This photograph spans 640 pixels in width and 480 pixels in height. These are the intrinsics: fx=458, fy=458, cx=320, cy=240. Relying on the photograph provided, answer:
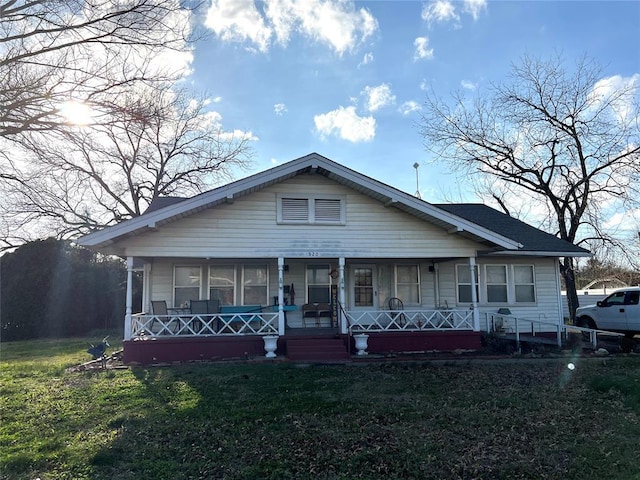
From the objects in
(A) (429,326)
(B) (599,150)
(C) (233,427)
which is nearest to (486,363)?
(A) (429,326)

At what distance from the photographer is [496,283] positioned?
15.5 meters

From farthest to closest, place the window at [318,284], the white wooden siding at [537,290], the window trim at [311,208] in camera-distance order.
→ the white wooden siding at [537,290]
the window at [318,284]
the window trim at [311,208]

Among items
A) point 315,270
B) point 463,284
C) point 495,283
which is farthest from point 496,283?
point 315,270

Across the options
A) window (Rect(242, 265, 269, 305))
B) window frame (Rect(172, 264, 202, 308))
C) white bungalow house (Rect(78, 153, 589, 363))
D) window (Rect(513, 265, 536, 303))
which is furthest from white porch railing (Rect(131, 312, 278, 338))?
window (Rect(513, 265, 536, 303))

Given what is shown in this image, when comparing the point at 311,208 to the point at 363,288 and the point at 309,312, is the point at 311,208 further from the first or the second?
the point at 363,288

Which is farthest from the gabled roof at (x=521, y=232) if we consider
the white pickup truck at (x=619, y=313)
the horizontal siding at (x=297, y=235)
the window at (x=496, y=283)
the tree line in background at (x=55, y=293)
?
the tree line in background at (x=55, y=293)

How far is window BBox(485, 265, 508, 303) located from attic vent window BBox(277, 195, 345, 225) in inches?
236

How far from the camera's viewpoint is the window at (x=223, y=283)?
548 inches

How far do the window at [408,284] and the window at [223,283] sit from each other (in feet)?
17.5

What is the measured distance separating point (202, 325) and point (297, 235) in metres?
3.63

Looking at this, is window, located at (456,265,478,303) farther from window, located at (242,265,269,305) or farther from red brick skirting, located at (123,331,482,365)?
window, located at (242,265,269,305)

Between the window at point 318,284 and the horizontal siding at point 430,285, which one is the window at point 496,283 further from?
the window at point 318,284

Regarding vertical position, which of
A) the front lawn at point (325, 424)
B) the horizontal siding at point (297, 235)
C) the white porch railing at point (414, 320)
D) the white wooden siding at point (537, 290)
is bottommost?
the front lawn at point (325, 424)

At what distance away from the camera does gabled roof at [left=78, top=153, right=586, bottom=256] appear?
11148 mm
